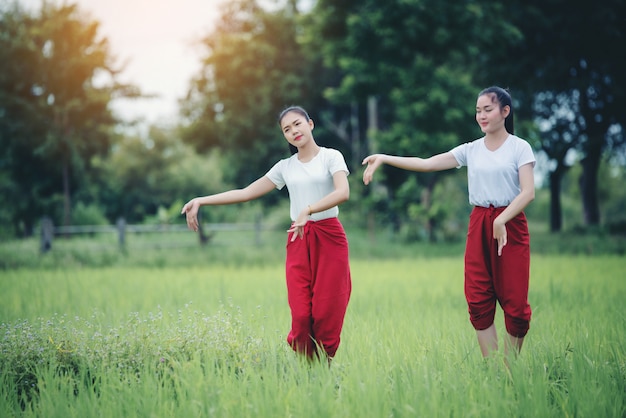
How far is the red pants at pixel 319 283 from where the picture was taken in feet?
12.5

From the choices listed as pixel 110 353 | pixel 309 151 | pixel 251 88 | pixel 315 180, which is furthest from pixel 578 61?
pixel 110 353

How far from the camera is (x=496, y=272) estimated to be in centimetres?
396

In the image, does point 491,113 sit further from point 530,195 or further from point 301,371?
point 301,371

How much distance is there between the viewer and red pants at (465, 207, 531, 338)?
12.7ft

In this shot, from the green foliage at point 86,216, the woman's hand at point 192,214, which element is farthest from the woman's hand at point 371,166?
the green foliage at point 86,216

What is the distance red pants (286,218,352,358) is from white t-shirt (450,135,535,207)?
1.01 meters

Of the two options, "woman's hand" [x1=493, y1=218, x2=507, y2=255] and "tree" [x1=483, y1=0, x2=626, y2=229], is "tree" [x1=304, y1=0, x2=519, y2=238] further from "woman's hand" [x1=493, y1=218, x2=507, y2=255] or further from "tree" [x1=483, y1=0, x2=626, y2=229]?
"woman's hand" [x1=493, y1=218, x2=507, y2=255]

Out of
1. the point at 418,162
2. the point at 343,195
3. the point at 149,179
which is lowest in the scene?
the point at 343,195

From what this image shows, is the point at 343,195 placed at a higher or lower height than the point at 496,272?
higher

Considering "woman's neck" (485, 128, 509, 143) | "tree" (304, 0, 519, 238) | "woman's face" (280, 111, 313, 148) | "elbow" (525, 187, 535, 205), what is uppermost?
"tree" (304, 0, 519, 238)

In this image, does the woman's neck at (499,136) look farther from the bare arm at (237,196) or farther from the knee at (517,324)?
the bare arm at (237,196)

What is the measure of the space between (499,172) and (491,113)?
420mm

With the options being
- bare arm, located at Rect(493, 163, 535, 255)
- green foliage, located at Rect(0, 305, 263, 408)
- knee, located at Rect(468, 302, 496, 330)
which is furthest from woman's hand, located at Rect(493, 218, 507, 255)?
green foliage, located at Rect(0, 305, 263, 408)

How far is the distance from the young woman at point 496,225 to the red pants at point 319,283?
49 centimetres
